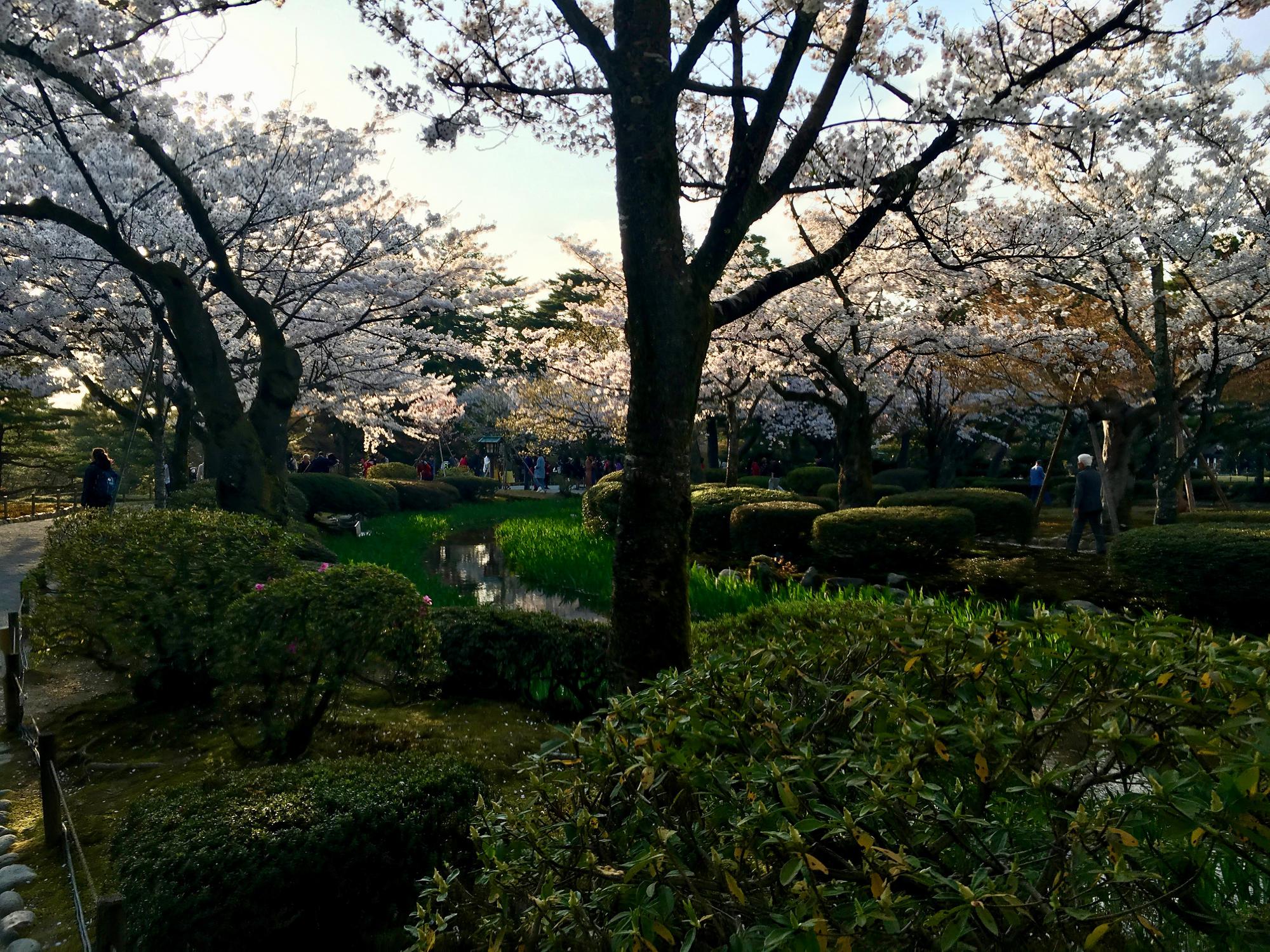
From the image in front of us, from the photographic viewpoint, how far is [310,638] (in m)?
4.53

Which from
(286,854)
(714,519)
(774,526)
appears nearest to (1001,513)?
(774,526)

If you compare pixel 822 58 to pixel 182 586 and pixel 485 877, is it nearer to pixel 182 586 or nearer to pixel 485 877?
pixel 182 586

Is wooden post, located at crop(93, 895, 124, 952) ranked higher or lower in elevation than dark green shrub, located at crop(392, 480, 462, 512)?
lower

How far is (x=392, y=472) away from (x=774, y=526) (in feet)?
72.3

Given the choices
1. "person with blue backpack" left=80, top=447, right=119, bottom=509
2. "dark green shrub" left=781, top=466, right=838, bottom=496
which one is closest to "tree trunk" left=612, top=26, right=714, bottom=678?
"person with blue backpack" left=80, top=447, right=119, bottom=509

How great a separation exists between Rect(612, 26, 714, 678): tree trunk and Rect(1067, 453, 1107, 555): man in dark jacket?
9825 millimetres

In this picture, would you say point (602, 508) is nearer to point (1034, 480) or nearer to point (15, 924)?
point (15, 924)

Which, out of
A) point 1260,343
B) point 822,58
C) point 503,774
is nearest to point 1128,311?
point 1260,343

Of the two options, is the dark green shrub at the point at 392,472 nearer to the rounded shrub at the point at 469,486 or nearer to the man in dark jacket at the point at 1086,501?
A: the rounded shrub at the point at 469,486

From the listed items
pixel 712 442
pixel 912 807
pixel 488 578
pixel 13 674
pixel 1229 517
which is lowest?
pixel 488 578

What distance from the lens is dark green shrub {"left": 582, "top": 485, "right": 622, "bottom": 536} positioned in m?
15.4

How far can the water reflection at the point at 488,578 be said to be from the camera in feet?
32.5

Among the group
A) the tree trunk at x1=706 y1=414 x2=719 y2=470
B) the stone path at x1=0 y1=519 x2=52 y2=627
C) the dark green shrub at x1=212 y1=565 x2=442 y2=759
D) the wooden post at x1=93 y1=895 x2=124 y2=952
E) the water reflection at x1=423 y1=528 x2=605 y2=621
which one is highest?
the tree trunk at x1=706 y1=414 x2=719 y2=470

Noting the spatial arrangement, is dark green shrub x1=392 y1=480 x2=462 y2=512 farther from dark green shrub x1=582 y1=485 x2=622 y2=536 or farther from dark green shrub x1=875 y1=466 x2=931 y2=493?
dark green shrub x1=875 y1=466 x2=931 y2=493
